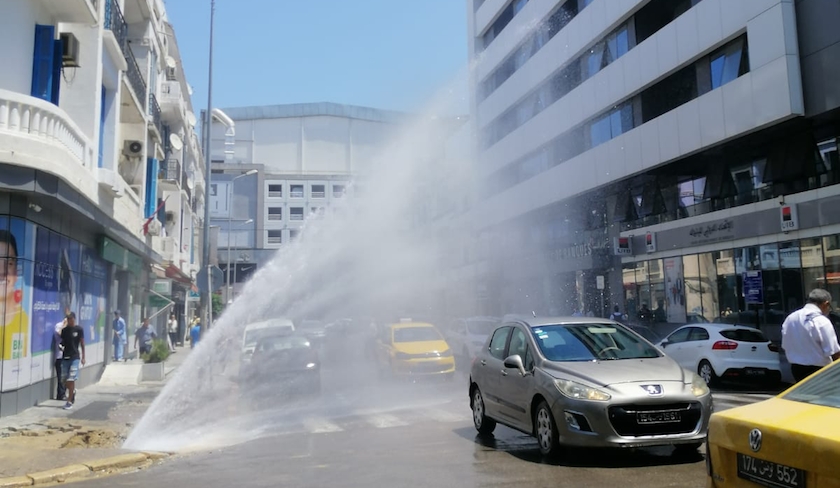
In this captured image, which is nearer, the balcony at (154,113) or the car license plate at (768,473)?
the car license plate at (768,473)

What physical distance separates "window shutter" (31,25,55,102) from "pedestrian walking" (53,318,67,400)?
4.69 metres

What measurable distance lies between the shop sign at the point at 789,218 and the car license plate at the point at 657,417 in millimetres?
15824

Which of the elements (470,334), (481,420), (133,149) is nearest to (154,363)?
(133,149)

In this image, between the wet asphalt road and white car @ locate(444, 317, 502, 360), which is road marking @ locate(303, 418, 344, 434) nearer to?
the wet asphalt road

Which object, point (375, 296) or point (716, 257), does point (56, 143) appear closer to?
point (716, 257)

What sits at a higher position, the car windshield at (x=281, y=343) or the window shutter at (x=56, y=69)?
the window shutter at (x=56, y=69)

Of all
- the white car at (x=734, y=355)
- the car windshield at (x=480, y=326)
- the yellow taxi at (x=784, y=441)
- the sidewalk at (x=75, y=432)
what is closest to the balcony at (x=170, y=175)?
the sidewalk at (x=75, y=432)

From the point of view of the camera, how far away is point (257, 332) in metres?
18.1

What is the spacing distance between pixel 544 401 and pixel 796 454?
4.29 meters

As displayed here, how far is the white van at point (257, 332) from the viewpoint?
1689cm

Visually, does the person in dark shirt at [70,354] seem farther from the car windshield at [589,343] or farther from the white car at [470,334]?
the white car at [470,334]

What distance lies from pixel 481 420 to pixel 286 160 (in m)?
76.2

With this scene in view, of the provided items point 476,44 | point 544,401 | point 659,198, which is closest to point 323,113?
point 476,44

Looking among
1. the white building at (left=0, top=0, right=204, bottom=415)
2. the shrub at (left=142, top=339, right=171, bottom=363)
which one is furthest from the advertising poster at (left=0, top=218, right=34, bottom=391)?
the shrub at (left=142, top=339, right=171, bottom=363)
